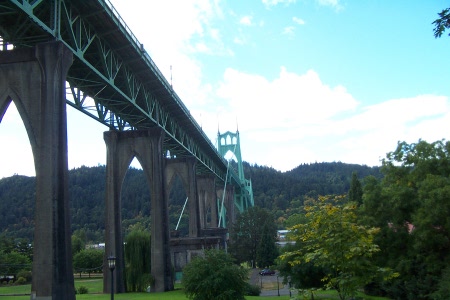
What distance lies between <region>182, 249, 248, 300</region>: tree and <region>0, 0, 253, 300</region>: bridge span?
254 inches

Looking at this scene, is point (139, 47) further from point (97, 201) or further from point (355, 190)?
point (97, 201)

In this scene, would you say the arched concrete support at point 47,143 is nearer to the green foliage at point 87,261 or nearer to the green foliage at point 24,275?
the green foliage at point 24,275

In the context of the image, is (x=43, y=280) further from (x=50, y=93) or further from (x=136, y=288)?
(x=136, y=288)

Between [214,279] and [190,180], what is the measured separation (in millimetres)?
31213

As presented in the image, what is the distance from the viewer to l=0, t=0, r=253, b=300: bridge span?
62.1 ft

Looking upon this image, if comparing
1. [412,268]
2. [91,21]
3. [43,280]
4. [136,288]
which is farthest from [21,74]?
[412,268]

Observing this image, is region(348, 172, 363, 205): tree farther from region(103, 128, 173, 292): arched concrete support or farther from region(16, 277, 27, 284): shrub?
region(16, 277, 27, 284): shrub

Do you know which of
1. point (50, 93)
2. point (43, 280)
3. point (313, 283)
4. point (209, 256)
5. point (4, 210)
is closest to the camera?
point (43, 280)

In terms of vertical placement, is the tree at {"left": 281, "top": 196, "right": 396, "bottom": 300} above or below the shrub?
above

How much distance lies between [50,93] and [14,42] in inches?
173

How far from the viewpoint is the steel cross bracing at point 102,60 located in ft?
69.3

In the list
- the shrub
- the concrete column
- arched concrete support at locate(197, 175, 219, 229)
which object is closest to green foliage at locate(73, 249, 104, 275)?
the shrub

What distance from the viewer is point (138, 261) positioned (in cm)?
3694

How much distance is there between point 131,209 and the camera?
179 metres
